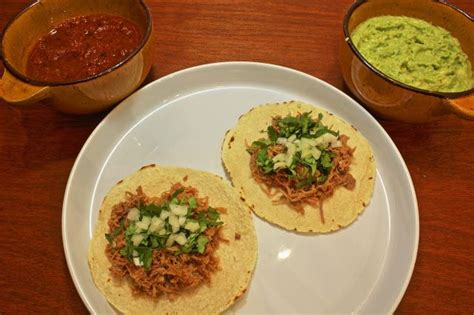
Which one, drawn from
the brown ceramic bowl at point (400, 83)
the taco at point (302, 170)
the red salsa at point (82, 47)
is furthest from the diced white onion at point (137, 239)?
the brown ceramic bowl at point (400, 83)

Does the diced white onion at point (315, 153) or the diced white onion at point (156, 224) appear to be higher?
the diced white onion at point (315, 153)

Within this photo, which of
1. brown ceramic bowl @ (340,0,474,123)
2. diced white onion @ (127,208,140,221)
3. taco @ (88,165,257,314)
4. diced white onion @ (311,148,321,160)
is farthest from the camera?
diced white onion @ (311,148,321,160)

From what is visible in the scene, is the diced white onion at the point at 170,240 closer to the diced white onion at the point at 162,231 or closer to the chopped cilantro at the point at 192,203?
the diced white onion at the point at 162,231

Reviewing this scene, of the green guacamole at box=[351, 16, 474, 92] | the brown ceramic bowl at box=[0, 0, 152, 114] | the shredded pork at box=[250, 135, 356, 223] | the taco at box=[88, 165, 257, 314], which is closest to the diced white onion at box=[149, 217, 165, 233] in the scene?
the taco at box=[88, 165, 257, 314]

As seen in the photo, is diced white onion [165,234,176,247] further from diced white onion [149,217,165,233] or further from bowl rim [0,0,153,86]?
bowl rim [0,0,153,86]

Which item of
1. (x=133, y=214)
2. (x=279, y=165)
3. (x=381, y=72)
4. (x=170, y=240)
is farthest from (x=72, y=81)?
(x=381, y=72)
